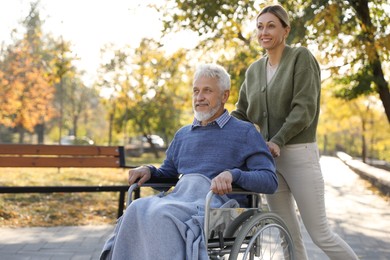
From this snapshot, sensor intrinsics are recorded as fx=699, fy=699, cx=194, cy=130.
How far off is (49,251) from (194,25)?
21.6 ft

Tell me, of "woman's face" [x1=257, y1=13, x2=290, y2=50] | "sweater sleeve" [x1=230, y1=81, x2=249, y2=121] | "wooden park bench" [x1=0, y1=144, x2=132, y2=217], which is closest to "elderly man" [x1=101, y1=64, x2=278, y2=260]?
"woman's face" [x1=257, y1=13, x2=290, y2=50]

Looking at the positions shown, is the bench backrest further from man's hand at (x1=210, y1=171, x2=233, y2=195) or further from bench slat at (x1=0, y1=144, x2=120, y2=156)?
man's hand at (x1=210, y1=171, x2=233, y2=195)

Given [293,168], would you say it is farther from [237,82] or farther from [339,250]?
[237,82]

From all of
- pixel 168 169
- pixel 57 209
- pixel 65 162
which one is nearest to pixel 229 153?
pixel 168 169

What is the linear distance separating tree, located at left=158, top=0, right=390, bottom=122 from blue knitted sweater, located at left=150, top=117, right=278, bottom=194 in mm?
5671

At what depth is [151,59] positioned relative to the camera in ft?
42.3

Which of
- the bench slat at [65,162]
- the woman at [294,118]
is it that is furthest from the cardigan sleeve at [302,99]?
the bench slat at [65,162]

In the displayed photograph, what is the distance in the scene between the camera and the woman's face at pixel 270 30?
374 cm

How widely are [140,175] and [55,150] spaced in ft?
12.9

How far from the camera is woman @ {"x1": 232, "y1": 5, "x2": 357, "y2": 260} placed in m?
3.72

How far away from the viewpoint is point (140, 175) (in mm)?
3688

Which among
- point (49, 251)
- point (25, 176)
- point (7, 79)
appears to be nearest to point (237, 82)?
point (25, 176)

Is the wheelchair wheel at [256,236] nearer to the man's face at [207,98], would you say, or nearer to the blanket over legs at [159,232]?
the blanket over legs at [159,232]

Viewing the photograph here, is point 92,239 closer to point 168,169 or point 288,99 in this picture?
point 168,169
